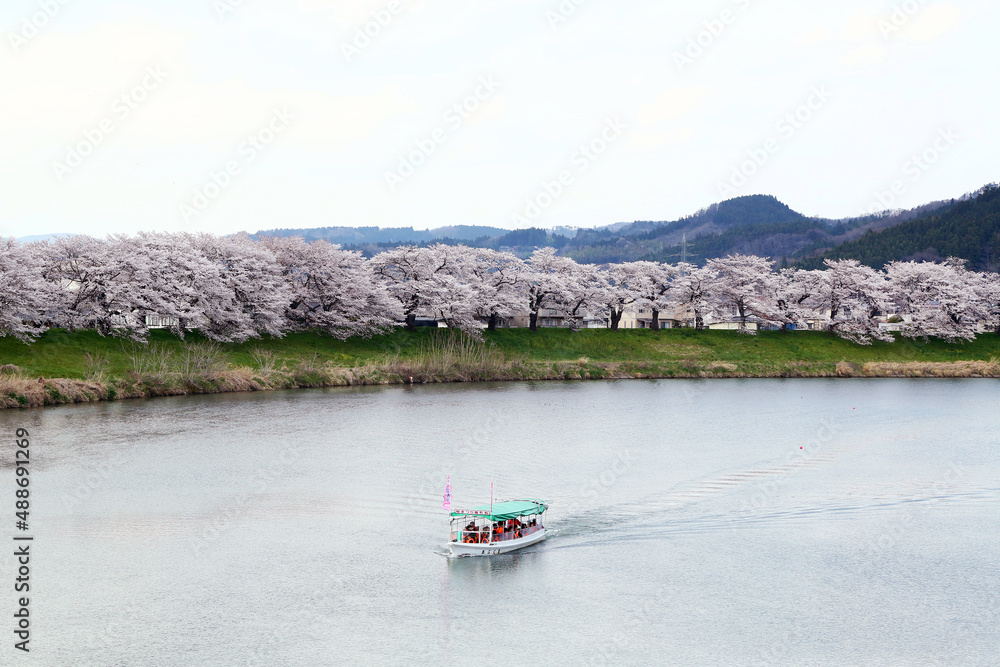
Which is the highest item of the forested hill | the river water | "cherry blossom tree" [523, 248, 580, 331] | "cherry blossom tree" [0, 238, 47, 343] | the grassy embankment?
the forested hill

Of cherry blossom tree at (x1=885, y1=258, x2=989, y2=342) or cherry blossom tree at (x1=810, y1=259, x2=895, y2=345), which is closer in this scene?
cherry blossom tree at (x1=810, y1=259, x2=895, y2=345)

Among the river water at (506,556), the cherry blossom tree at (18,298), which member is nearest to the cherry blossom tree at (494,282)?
the cherry blossom tree at (18,298)

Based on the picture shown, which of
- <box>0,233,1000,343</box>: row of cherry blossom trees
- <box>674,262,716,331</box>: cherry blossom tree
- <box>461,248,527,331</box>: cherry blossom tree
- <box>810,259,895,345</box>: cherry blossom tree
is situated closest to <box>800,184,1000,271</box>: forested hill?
<box>0,233,1000,343</box>: row of cherry blossom trees

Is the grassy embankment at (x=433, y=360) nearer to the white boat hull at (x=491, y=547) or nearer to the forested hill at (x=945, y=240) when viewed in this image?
the white boat hull at (x=491, y=547)

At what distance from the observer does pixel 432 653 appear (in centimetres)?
1523

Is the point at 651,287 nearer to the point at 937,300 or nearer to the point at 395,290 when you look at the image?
the point at 395,290

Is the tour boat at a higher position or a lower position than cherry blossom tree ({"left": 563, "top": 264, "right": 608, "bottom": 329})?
lower

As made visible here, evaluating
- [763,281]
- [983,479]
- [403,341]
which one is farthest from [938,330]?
[983,479]

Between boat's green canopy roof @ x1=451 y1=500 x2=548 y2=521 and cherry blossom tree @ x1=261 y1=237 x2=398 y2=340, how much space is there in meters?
41.4

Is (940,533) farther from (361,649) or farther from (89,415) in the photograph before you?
(89,415)

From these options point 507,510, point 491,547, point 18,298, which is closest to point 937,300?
point 507,510

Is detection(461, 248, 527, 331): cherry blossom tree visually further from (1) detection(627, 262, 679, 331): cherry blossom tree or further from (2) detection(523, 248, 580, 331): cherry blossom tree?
(1) detection(627, 262, 679, 331): cherry blossom tree

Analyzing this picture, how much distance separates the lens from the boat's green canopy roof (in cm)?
2061

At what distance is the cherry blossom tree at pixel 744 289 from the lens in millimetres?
80875
